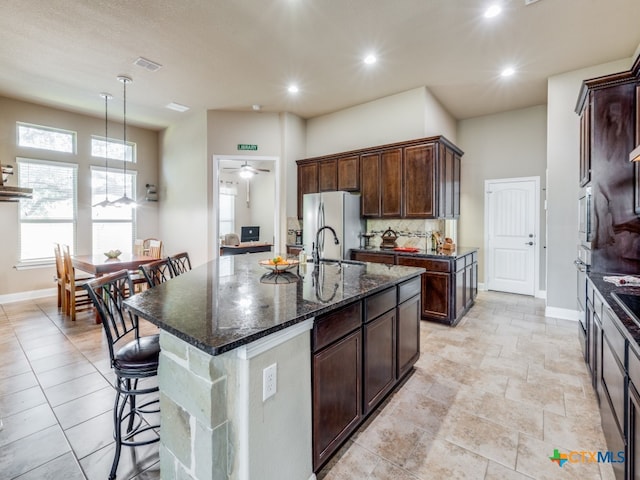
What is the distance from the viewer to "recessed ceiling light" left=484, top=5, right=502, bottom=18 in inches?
115

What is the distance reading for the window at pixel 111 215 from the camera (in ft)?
20.4

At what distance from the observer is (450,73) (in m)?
4.25

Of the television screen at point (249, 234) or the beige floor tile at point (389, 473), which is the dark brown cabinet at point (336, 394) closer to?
the beige floor tile at point (389, 473)

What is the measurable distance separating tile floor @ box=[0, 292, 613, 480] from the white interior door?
6.86 ft

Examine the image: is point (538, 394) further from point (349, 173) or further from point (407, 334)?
point (349, 173)

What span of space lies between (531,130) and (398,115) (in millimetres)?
2492

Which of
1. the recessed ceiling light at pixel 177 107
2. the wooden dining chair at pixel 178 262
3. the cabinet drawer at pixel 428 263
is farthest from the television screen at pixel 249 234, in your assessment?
the cabinet drawer at pixel 428 263

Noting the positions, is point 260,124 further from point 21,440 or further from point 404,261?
point 21,440

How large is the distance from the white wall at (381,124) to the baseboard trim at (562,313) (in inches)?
119

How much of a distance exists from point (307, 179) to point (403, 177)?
1863 millimetres

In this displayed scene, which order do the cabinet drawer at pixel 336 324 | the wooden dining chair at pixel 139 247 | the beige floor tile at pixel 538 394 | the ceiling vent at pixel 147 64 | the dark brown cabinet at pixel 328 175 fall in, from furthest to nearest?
the wooden dining chair at pixel 139 247 < the dark brown cabinet at pixel 328 175 < the ceiling vent at pixel 147 64 < the beige floor tile at pixel 538 394 < the cabinet drawer at pixel 336 324

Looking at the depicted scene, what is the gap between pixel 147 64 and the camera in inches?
158

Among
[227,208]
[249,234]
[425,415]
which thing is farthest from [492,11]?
[227,208]

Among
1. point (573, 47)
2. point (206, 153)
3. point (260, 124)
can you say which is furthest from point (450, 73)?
point (206, 153)
